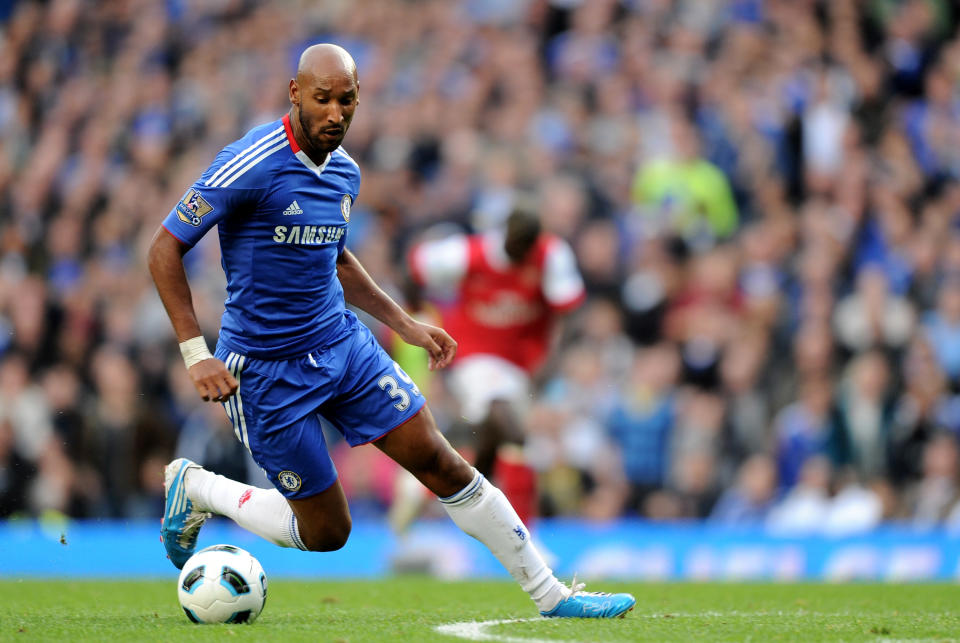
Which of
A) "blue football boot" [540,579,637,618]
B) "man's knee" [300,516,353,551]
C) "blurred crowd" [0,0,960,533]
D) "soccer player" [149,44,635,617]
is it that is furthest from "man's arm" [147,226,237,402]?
"blurred crowd" [0,0,960,533]

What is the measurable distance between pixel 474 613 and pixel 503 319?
3528 millimetres

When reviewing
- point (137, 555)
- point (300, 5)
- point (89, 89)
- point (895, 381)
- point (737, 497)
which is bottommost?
point (137, 555)

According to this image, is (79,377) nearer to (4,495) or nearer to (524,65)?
(4,495)

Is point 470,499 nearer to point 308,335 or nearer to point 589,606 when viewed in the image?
point 589,606

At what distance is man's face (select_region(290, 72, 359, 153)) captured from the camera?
5344 millimetres

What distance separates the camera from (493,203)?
1275 centimetres

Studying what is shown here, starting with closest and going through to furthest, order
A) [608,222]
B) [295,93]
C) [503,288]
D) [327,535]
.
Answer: [295,93], [327,535], [503,288], [608,222]

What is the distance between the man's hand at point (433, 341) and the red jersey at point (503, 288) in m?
3.26

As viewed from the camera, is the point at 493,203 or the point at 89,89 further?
the point at 89,89

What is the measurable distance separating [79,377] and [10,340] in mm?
935

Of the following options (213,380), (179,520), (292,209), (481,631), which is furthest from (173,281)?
(481,631)

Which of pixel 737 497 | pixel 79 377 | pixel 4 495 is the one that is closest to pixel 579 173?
pixel 737 497

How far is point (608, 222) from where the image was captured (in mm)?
12758

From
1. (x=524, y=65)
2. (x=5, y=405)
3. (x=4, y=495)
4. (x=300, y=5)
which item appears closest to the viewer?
(x=4, y=495)
